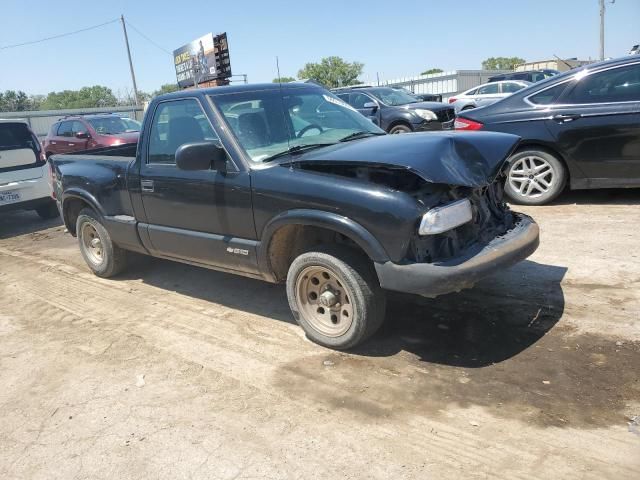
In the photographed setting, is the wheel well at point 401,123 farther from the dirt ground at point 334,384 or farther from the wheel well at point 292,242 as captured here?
the wheel well at point 292,242

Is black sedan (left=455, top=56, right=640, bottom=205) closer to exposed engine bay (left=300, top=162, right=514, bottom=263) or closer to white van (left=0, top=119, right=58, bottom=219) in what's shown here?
exposed engine bay (left=300, top=162, right=514, bottom=263)

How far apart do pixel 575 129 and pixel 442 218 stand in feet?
13.1

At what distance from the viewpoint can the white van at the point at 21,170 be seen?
8664 millimetres

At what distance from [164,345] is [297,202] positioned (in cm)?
158

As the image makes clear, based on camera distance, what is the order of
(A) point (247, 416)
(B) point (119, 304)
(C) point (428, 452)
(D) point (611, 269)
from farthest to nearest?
(B) point (119, 304) < (D) point (611, 269) < (A) point (247, 416) < (C) point (428, 452)

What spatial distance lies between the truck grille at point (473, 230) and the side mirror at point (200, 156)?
1.69m

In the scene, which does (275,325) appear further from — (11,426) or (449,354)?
(11,426)

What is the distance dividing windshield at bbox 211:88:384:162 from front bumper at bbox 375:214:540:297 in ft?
4.62

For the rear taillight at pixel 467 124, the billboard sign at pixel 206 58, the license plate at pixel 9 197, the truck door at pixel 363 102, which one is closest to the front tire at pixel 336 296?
the rear taillight at pixel 467 124

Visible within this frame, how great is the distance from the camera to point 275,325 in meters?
4.28

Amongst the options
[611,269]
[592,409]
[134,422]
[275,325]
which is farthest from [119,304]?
[611,269]

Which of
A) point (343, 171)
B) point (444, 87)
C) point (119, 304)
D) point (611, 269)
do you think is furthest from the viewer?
point (444, 87)

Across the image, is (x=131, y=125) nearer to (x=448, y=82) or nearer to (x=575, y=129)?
(x=575, y=129)

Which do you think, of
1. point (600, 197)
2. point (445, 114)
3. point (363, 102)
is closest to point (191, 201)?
point (600, 197)
